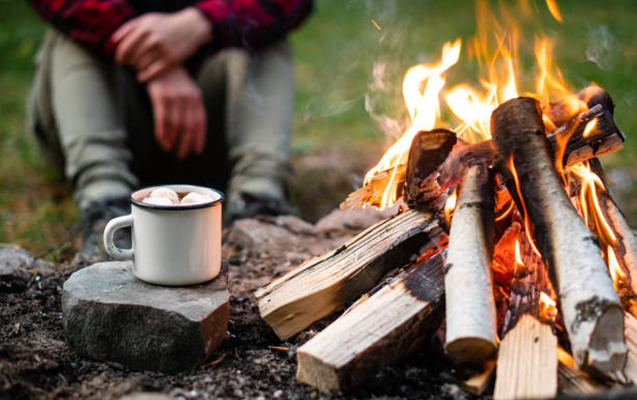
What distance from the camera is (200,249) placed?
5.94ft

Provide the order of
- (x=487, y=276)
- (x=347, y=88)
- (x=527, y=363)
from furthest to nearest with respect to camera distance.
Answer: (x=347, y=88)
(x=487, y=276)
(x=527, y=363)

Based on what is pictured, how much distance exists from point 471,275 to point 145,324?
884 mm

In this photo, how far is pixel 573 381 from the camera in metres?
1.52

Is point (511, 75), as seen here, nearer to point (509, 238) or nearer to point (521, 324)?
point (509, 238)

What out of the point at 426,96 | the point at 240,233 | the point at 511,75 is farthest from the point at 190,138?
the point at 511,75

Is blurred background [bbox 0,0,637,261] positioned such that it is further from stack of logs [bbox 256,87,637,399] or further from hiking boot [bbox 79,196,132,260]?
stack of logs [bbox 256,87,637,399]

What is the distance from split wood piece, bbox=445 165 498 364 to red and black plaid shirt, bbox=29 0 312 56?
1.93 meters

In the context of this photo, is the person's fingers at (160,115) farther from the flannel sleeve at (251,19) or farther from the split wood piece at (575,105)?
the split wood piece at (575,105)

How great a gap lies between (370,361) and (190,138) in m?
2.10

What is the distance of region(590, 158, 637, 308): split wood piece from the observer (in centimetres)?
185

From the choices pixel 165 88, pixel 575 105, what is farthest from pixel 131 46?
pixel 575 105

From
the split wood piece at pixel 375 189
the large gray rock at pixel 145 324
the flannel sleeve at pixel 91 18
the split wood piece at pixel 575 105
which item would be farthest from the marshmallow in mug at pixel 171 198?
the flannel sleeve at pixel 91 18

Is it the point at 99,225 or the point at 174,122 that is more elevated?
the point at 174,122

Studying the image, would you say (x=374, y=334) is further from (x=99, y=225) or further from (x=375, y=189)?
(x=99, y=225)
